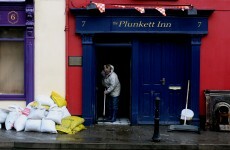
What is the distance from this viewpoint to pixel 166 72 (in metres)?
12.7

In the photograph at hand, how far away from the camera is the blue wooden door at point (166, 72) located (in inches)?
500

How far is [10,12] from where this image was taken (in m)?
→ 12.3

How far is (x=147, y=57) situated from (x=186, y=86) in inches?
59.5

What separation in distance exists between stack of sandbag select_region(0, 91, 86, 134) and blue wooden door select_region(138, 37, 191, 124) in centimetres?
239

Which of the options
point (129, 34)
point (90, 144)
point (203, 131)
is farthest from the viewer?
point (129, 34)

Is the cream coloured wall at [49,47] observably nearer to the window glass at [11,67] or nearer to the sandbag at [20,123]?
the window glass at [11,67]

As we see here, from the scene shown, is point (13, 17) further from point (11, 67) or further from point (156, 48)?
point (156, 48)

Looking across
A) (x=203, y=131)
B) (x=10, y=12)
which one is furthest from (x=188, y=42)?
(x=10, y=12)

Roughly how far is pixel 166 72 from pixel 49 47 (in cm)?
369

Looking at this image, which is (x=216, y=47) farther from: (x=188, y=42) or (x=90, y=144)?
(x=90, y=144)

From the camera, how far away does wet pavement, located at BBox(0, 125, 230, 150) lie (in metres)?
9.76

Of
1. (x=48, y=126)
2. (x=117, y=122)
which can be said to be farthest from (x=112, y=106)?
(x=48, y=126)

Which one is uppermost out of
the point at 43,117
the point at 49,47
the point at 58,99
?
the point at 49,47

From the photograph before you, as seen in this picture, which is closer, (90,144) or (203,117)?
(90,144)
